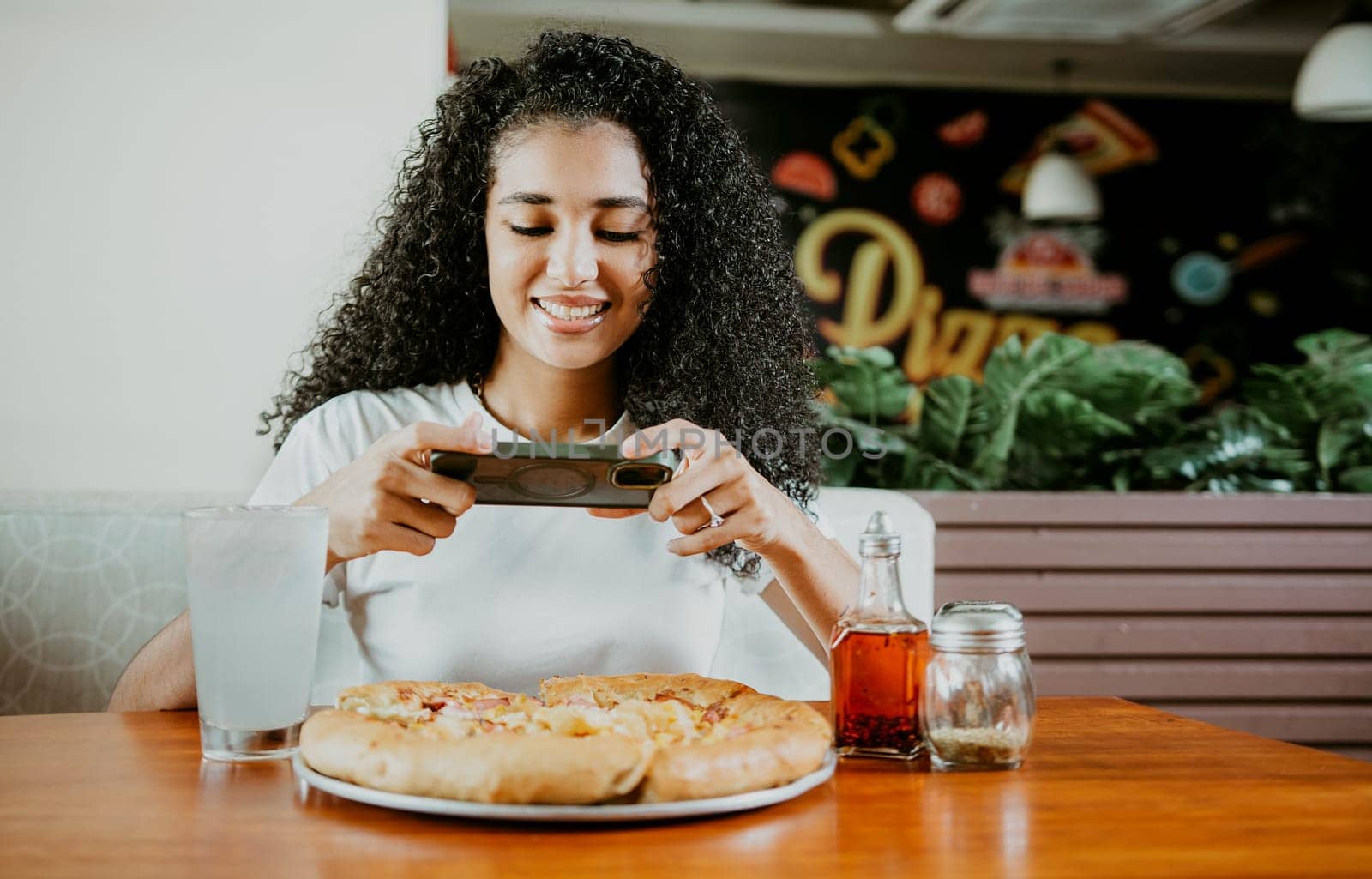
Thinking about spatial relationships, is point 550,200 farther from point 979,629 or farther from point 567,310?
point 979,629

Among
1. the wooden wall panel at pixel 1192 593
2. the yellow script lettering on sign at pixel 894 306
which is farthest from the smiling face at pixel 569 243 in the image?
the yellow script lettering on sign at pixel 894 306

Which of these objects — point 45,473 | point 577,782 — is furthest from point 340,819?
point 45,473

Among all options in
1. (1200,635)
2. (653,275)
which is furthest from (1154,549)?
(653,275)

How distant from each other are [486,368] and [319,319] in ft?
1.49

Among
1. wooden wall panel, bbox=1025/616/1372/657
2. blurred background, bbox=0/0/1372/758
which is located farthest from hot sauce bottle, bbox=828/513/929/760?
wooden wall panel, bbox=1025/616/1372/657

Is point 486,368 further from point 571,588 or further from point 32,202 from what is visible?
point 32,202

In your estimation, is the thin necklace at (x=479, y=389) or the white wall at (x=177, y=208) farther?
the white wall at (x=177, y=208)

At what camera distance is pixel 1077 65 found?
659 centimetres

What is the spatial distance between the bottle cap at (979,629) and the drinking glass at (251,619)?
506mm

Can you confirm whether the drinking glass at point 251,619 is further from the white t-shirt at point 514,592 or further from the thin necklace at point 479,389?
the thin necklace at point 479,389

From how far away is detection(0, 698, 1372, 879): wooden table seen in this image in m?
0.74

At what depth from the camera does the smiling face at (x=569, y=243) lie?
152cm

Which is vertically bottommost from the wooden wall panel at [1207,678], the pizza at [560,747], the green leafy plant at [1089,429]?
the wooden wall panel at [1207,678]

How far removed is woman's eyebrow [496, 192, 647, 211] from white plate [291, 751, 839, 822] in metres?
0.86
